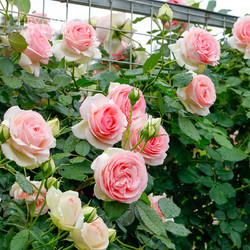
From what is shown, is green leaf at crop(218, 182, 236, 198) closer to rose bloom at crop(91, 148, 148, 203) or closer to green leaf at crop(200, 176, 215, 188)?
green leaf at crop(200, 176, 215, 188)

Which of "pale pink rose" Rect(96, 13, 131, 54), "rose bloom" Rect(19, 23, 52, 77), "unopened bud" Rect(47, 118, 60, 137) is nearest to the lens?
"unopened bud" Rect(47, 118, 60, 137)

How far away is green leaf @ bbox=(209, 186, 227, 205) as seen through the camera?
4.59 feet

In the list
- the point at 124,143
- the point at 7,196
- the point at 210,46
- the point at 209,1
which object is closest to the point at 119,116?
the point at 124,143

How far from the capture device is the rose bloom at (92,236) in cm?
75

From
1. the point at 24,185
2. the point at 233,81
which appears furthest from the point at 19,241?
the point at 233,81

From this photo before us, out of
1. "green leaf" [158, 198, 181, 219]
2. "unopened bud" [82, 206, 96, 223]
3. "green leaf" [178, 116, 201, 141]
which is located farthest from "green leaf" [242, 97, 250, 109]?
"unopened bud" [82, 206, 96, 223]

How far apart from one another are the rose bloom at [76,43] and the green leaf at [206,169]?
63 cm

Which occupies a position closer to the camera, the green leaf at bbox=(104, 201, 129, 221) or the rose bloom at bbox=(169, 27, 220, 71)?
the green leaf at bbox=(104, 201, 129, 221)

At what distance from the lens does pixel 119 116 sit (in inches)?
35.4

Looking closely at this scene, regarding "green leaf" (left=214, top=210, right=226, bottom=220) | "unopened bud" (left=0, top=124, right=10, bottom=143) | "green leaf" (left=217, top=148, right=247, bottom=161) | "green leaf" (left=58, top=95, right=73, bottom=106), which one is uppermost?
"unopened bud" (left=0, top=124, right=10, bottom=143)

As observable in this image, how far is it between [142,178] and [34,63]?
0.45m

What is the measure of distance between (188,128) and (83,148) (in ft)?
1.15

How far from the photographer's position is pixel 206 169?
149 cm

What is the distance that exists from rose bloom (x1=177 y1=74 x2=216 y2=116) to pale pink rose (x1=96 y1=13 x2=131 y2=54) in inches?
12.8
